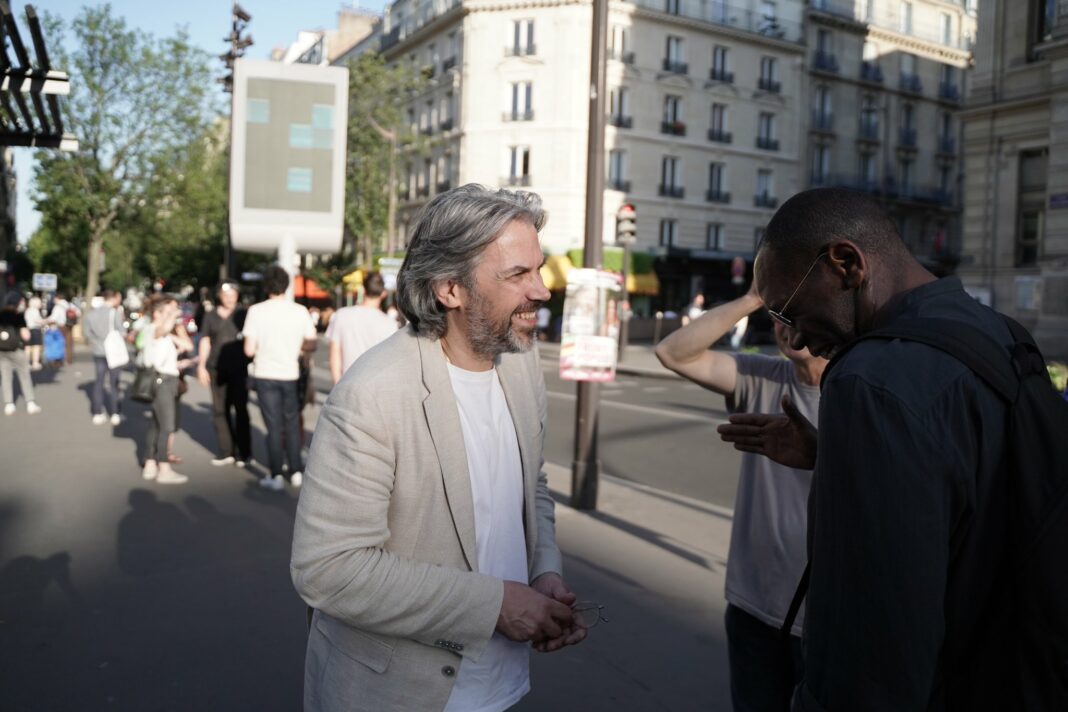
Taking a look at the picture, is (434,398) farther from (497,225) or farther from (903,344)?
(903,344)

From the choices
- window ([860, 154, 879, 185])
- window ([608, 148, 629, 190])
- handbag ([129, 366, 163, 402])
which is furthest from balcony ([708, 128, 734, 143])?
handbag ([129, 366, 163, 402])

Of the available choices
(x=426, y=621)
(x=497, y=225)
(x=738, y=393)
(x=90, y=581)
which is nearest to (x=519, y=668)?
(x=426, y=621)

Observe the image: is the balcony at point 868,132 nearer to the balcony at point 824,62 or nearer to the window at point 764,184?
the balcony at point 824,62

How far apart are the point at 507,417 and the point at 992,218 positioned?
28.1 meters

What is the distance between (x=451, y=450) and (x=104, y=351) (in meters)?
12.3

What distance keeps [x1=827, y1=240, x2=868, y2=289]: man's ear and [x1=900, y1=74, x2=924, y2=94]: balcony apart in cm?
5666

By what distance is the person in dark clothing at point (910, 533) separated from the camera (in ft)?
4.23

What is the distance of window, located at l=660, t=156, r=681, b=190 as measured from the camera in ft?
150

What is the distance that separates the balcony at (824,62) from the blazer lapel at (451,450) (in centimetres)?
5157

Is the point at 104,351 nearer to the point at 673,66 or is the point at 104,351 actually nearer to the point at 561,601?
the point at 561,601

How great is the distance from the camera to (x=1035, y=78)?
2566cm

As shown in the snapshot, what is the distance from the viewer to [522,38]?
44.4 metres

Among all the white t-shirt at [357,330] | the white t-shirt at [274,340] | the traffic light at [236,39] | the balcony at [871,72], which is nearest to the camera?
the white t-shirt at [357,330]

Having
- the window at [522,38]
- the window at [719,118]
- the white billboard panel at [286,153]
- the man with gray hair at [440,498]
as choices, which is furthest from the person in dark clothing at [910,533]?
the window at [719,118]
